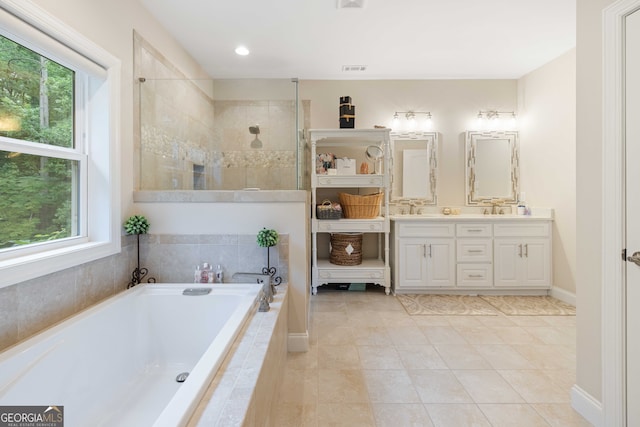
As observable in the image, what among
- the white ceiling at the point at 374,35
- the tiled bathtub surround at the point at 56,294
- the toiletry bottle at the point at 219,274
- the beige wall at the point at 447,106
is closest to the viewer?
the tiled bathtub surround at the point at 56,294

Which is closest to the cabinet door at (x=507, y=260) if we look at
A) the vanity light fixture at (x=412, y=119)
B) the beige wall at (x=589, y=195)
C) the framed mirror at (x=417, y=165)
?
the framed mirror at (x=417, y=165)

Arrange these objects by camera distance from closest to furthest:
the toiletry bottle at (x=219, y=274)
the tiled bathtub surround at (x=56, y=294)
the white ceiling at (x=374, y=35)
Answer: the tiled bathtub surround at (x=56, y=294)
the toiletry bottle at (x=219, y=274)
the white ceiling at (x=374, y=35)

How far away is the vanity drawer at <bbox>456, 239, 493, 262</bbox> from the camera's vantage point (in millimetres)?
3531

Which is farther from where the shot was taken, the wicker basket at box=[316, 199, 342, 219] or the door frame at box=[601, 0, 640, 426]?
the wicker basket at box=[316, 199, 342, 219]

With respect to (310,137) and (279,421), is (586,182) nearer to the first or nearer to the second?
(279,421)

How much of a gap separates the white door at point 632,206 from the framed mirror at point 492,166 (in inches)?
106

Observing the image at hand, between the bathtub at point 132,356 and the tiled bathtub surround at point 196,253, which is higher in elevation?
the tiled bathtub surround at point 196,253

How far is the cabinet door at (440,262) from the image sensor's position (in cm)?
354

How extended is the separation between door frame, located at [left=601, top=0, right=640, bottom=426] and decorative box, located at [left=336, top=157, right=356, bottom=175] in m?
2.40

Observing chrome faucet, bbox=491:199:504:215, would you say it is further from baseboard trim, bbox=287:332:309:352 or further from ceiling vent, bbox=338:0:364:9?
baseboard trim, bbox=287:332:309:352

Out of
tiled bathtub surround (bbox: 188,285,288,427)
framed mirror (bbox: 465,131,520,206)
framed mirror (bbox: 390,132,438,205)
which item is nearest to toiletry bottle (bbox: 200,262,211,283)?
tiled bathtub surround (bbox: 188,285,288,427)

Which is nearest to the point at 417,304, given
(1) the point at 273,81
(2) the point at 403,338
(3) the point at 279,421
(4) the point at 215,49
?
(2) the point at 403,338

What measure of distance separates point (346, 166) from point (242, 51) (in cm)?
162

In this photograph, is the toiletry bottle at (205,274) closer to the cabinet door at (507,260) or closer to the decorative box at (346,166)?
the decorative box at (346,166)
